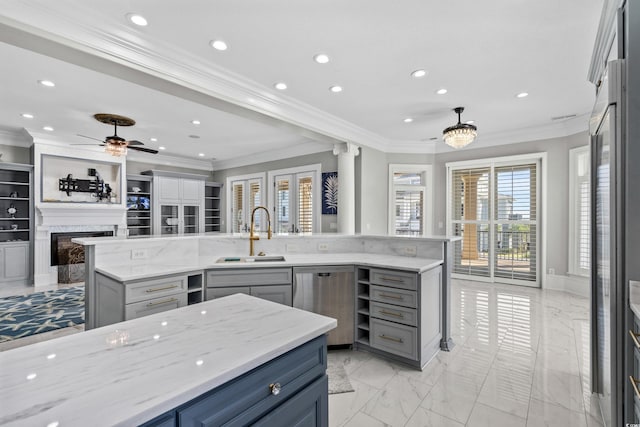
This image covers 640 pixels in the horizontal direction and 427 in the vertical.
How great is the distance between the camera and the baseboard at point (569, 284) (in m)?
4.67

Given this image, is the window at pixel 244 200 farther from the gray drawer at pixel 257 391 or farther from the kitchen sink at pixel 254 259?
the gray drawer at pixel 257 391

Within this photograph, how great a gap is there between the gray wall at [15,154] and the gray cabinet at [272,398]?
724 cm

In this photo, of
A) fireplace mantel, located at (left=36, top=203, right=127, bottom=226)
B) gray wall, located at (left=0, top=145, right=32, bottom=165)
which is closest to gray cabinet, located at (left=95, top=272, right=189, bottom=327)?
fireplace mantel, located at (left=36, top=203, right=127, bottom=226)

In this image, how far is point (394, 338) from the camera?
8.63ft

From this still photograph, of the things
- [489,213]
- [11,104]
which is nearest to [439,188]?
[489,213]

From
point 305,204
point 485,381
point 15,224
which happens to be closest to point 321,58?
point 485,381

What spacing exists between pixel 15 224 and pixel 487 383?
7899mm

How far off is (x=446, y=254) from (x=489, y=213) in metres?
3.38

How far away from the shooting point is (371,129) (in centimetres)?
520

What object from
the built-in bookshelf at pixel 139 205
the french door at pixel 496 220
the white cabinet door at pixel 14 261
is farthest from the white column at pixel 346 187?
the white cabinet door at pixel 14 261

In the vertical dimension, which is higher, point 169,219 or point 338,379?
point 169,219

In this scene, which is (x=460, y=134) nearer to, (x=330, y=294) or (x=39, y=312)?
(x=330, y=294)

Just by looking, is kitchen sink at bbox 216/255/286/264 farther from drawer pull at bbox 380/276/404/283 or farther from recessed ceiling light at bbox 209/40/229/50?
recessed ceiling light at bbox 209/40/229/50

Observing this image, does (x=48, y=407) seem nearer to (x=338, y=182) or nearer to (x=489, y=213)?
(x=338, y=182)
